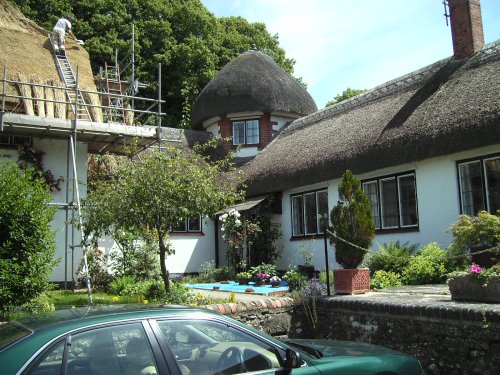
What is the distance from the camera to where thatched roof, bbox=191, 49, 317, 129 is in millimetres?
20359

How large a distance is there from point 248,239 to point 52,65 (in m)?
8.70

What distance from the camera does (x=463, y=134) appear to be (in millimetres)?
10805

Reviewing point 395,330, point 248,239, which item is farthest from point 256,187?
point 395,330

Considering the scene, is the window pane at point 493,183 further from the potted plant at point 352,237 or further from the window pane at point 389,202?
the potted plant at point 352,237

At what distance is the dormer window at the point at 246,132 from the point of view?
20812 millimetres

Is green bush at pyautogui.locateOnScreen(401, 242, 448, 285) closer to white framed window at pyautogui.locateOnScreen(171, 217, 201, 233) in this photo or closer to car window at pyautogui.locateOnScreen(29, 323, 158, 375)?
car window at pyautogui.locateOnScreen(29, 323, 158, 375)

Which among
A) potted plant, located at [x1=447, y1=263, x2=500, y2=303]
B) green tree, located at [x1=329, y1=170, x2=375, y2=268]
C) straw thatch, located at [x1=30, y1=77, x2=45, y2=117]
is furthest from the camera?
straw thatch, located at [x1=30, y1=77, x2=45, y2=117]

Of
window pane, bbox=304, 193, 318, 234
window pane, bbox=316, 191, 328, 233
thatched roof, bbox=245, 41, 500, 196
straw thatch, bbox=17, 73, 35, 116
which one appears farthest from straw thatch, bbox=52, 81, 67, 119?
window pane, bbox=316, 191, 328, 233

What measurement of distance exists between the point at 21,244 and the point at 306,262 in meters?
9.23

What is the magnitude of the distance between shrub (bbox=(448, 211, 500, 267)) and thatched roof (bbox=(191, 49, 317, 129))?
40.9 ft

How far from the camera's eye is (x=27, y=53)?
15.7 metres

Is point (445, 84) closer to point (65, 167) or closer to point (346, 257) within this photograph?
point (346, 257)

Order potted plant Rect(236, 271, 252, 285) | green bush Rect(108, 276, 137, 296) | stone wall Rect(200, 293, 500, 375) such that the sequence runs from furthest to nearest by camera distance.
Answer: potted plant Rect(236, 271, 252, 285) < green bush Rect(108, 276, 137, 296) < stone wall Rect(200, 293, 500, 375)

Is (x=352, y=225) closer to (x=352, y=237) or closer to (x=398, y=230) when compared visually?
(x=352, y=237)
